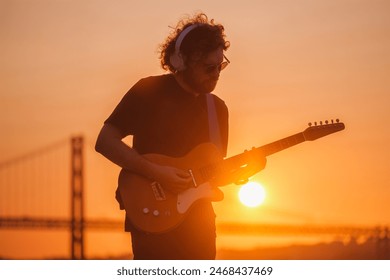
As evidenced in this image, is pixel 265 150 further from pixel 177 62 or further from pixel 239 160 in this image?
pixel 177 62

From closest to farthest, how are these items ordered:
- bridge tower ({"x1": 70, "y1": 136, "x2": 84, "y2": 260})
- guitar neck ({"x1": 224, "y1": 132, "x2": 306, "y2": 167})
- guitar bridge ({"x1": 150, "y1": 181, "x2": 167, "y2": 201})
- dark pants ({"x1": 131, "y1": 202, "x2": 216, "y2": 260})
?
dark pants ({"x1": 131, "y1": 202, "x2": 216, "y2": 260}) → guitar bridge ({"x1": 150, "y1": 181, "x2": 167, "y2": 201}) → guitar neck ({"x1": 224, "y1": 132, "x2": 306, "y2": 167}) → bridge tower ({"x1": 70, "y1": 136, "x2": 84, "y2": 260})

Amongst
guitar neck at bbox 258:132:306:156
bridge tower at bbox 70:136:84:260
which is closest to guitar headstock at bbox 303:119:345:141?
guitar neck at bbox 258:132:306:156

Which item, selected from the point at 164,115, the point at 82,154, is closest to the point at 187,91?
the point at 164,115

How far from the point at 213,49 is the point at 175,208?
1.68 ft

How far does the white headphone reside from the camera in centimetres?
296

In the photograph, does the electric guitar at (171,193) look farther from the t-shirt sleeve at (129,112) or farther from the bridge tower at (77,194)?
the bridge tower at (77,194)

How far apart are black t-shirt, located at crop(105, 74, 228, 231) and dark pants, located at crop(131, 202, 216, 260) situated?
0.18 ft

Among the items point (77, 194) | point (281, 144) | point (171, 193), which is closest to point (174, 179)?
point (171, 193)

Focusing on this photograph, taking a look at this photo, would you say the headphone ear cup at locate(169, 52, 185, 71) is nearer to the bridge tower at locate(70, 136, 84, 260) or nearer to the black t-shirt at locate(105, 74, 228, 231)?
the black t-shirt at locate(105, 74, 228, 231)

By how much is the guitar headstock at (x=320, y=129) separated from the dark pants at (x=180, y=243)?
2.21 feet

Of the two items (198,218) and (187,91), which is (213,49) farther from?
(198,218)

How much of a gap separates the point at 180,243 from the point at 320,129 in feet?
2.77

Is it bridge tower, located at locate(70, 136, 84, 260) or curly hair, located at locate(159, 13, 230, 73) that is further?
bridge tower, located at locate(70, 136, 84, 260)
